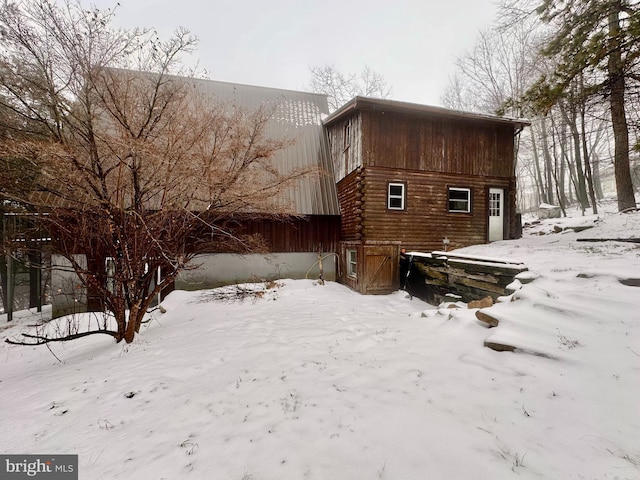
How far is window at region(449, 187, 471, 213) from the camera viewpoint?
456 inches

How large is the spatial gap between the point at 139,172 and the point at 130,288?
2362 millimetres

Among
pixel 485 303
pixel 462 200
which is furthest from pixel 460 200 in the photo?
pixel 485 303

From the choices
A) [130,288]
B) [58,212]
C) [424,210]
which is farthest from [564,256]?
[58,212]

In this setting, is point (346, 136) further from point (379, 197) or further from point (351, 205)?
point (379, 197)

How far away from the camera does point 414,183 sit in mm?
11062

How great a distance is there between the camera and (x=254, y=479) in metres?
2.00

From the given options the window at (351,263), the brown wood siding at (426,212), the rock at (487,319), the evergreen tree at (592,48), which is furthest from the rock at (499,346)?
the window at (351,263)

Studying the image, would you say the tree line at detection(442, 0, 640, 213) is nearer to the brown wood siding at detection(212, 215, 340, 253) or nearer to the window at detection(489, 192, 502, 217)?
the window at detection(489, 192, 502, 217)

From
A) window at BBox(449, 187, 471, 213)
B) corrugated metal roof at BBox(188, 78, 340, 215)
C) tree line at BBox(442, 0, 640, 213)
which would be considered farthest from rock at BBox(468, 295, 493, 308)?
corrugated metal roof at BBox(188, 78, 340, 215)

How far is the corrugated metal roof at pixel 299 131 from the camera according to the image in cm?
1239

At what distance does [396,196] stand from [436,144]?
9.34 ft

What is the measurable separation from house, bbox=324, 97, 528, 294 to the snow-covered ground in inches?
223

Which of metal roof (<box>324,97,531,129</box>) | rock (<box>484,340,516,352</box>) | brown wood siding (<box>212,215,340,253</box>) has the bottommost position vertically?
rock (<box>484,340,516,352</box>)

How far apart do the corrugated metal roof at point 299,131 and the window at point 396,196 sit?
267 centimetres
